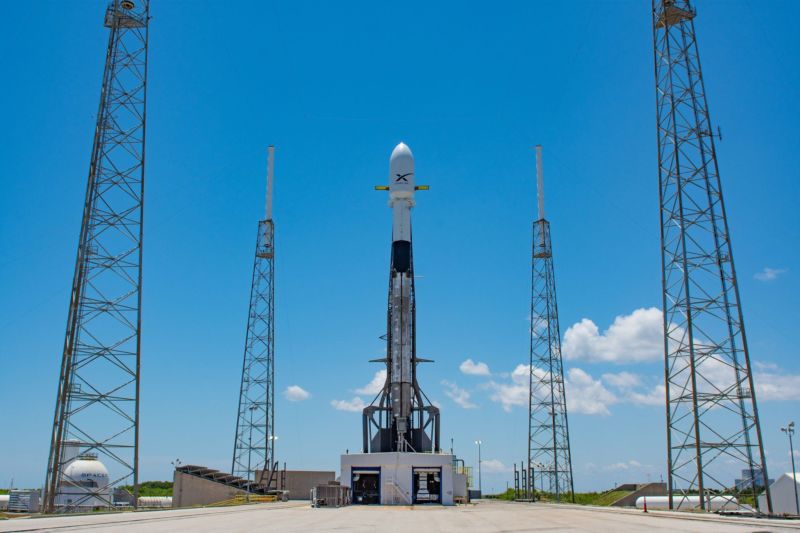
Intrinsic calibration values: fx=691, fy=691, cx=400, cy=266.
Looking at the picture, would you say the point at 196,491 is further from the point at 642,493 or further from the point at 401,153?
the point at 642,493

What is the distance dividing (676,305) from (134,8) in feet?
107

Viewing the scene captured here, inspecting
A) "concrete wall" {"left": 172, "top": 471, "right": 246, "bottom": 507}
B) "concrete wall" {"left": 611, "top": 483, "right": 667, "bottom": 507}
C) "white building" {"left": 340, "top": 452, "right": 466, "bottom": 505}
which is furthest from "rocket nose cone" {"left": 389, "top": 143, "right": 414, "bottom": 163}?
"concrete wall" {"left": 611, "top": 483, "right": 667, "bottom": 507}

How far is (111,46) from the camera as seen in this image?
119ft

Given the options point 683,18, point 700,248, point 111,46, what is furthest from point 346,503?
point 683,18

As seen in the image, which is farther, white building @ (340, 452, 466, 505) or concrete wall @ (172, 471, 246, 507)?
concrete wall @ (172, 471, 246, 507)

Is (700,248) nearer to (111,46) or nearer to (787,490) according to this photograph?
(787,490)

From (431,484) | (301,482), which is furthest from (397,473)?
(301,482)

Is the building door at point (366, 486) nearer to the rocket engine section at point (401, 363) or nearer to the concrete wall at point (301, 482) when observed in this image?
the rocket engine section at point (401, 363)

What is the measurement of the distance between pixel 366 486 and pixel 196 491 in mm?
12383

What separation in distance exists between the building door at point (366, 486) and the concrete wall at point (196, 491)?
10140mm

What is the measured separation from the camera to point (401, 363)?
4806 centimetres

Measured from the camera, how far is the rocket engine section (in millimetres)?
47219

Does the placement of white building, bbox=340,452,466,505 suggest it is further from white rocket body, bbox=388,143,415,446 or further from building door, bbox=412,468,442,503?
white rocket body, bbox=388,143,415,446

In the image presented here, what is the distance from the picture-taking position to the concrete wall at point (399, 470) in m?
41.7
